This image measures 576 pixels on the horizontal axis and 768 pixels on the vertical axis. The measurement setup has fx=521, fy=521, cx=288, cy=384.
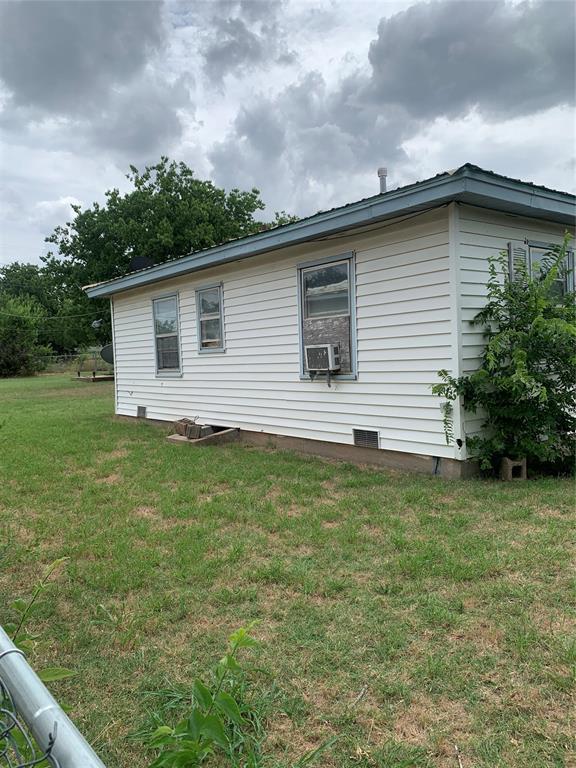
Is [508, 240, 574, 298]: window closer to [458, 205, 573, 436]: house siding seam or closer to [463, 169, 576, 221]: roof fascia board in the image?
[458, 205, 573, 436]: house siding seam

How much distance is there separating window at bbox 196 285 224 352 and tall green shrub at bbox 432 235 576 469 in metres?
3.98

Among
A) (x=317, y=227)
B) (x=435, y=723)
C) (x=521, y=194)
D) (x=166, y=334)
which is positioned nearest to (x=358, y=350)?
(x=317, y=227)

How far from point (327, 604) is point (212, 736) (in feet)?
4.58

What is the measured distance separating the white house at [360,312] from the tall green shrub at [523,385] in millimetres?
164

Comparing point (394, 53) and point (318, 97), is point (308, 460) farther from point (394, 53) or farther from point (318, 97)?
point (318, 97)

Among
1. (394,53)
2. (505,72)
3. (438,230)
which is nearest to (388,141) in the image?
(394,53)

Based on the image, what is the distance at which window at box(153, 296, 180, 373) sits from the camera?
882 centimetres

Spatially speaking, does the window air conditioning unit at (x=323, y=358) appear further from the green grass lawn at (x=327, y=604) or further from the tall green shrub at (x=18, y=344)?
the tall green shrub at (x=18, y=344)

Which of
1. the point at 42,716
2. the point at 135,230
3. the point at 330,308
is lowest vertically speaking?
the point at 42,716

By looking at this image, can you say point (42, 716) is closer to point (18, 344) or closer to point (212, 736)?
point (212, 736)

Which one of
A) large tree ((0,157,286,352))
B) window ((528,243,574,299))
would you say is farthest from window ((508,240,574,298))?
large tree ((0,157,286,352))

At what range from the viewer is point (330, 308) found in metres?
6.09

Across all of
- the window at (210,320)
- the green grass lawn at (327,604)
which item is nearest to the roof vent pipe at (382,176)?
the window at (210,320)

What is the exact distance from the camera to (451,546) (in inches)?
130
